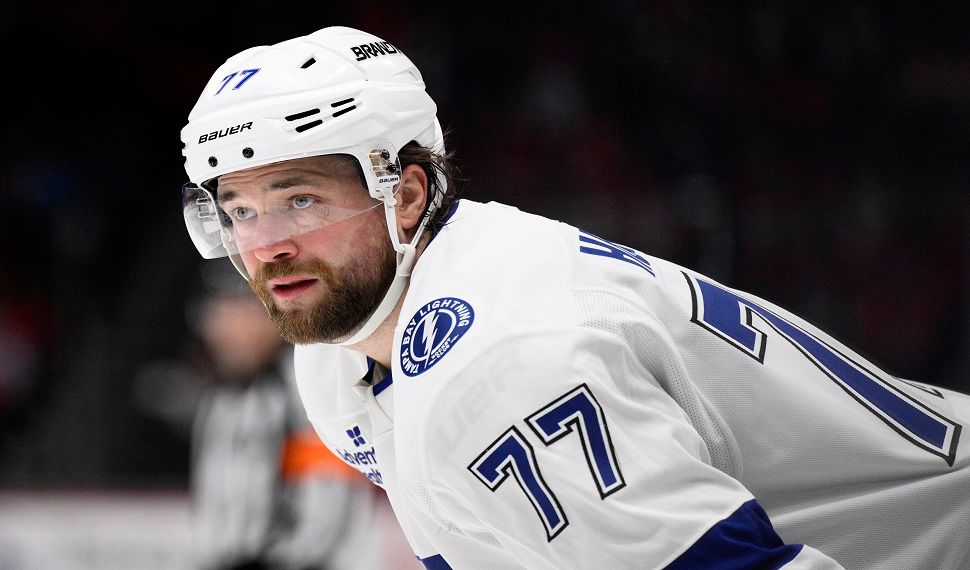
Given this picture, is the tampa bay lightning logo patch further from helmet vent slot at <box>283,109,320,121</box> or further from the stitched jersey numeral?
helmet vent slot at <box>283,109,320,121</box>

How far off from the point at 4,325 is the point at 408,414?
440 cm

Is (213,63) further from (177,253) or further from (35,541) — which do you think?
(35,541)

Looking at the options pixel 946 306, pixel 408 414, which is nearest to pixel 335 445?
pixel 408 414

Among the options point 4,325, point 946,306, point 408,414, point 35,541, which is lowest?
point 35,541

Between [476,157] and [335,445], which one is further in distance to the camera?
[476,157]

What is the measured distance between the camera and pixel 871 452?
1638 millimetres

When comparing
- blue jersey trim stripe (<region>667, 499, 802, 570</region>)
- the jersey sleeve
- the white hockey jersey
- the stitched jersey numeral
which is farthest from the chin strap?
blue jersey trim stripe (<region>667, 499, 802, 570</region>)

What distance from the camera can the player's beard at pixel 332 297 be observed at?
1862 mm

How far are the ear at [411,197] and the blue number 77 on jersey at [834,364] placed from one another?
1.68ft

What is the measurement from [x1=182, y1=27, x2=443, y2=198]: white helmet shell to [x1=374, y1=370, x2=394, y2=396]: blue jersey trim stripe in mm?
387

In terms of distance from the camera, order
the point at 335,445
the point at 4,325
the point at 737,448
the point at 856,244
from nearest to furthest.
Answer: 1. the point at 737,448
2. the point at 335,445
3. the point at 856,244
4. the point at 4,325

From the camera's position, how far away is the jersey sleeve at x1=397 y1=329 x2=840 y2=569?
1.37 m

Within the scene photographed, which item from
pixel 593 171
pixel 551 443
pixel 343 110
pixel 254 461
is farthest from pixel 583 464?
pixel 593 171

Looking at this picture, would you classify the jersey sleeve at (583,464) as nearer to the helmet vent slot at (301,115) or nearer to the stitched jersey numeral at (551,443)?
the stitched jersey numeral at (551,443)
